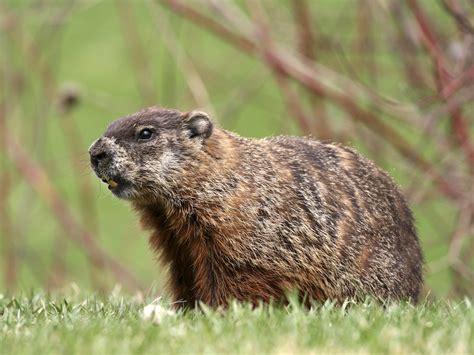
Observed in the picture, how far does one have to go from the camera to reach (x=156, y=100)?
10594 millimetres

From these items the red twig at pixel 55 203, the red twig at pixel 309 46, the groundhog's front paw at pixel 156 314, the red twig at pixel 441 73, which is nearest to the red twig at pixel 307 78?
the red twig at pixel 441 73

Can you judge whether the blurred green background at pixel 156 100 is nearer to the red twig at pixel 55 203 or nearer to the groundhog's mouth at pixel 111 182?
the red twig at pixel 55 203

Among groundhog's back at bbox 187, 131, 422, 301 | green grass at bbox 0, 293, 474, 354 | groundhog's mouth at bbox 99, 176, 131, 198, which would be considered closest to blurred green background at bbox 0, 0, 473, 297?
groundhog's mouth at bbox 99, 176, 131, 198

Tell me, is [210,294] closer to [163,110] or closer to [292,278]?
[292,278]

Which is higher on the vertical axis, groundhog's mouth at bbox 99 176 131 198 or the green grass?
groundhog's mouth at bbox 99 176 131 198

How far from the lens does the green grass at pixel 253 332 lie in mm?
4469

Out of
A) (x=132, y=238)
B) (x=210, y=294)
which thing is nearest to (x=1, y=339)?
(x=210, y=294)

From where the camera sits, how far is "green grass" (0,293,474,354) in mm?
4469

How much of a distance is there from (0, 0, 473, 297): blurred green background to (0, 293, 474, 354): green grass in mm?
1434

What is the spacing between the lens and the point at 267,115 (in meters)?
18.0

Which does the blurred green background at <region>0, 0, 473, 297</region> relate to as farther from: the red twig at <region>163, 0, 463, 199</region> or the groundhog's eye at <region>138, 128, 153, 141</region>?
the groundhog's eye at <region>138, 128, 153, 141</region>

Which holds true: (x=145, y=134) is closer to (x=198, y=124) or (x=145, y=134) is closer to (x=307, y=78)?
(x=198, y=124)

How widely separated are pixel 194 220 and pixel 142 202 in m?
0.33

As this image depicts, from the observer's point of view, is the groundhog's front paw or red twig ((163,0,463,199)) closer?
the groundhog's front paw
